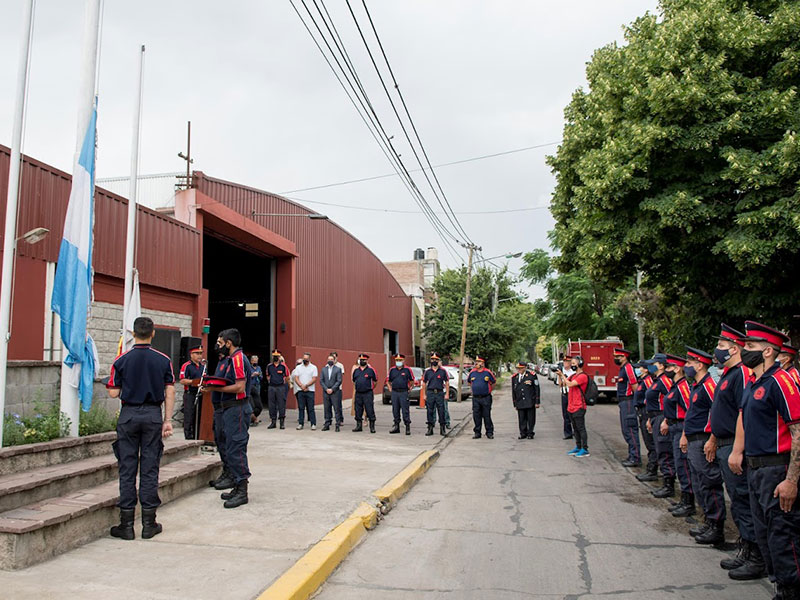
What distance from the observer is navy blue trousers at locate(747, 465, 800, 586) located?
163 inches

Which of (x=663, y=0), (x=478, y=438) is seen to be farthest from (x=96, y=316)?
(x=663, y=0)

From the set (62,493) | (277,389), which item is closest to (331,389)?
(277,389)

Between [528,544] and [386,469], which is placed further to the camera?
[386,469]

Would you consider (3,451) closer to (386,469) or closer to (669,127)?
(386,469)

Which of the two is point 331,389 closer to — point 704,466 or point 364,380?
point 364,380

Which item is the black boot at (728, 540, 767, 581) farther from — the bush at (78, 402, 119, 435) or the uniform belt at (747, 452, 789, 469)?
the bush at (78, 402, 119, 435)

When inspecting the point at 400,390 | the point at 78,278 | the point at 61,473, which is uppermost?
the point at 78,278

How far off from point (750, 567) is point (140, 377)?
17.4 feet

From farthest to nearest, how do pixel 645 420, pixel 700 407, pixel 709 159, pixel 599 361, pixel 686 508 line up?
Result: pixel 599 361 → pixel 709 159 → pixel 645 420 → pixel 686 508 → pixel 700 407

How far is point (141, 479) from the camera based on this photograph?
541 cm

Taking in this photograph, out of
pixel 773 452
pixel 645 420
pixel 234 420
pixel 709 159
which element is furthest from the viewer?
pixel 709 159

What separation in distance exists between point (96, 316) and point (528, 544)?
925 cm

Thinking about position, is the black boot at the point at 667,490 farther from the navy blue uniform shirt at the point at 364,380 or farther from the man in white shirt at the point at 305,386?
the man in white shirt at the point at 305,386

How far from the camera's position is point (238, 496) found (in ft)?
21.7
